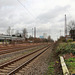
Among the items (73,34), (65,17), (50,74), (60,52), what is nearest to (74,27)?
(73,34)

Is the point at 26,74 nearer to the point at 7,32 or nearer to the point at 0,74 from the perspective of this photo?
the point at 0,74

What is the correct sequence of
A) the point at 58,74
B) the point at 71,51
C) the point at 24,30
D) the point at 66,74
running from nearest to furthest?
the point at 66,74
the point at 58,74
the point at 71,51
the point at 24,30

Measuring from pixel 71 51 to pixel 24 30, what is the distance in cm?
8486

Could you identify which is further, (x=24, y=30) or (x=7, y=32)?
(x=24, y=30)

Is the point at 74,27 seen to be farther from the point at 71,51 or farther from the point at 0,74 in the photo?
the point at 0,74

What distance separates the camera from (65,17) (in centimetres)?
4416

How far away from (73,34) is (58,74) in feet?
197

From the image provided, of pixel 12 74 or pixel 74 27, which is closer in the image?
pixel 12 74

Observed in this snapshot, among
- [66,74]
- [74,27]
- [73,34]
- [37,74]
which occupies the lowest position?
[37,74]

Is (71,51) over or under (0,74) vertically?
over

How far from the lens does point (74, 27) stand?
63781 mm

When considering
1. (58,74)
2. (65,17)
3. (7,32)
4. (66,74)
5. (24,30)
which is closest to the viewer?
(66,74)

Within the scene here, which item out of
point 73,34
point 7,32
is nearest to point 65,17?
point 73,34

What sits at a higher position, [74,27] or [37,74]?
[74,27]
